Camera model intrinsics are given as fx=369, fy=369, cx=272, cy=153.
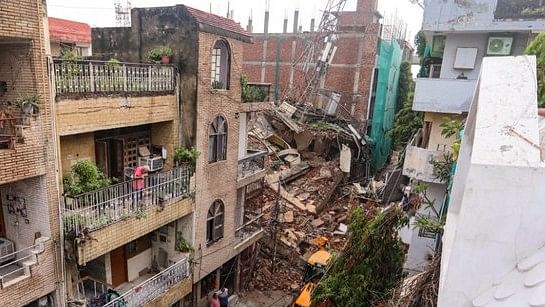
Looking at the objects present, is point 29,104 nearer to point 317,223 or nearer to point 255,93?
point 255,93

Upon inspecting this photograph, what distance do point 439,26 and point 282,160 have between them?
1361cm

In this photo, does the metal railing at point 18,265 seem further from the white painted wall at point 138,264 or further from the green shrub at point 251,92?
the green shrub at point 251,92

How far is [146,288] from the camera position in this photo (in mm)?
10844

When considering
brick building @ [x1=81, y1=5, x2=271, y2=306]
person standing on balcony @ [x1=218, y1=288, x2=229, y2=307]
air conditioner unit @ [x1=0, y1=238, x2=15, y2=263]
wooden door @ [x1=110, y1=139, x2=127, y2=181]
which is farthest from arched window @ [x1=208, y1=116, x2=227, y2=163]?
air conditioner unit @ [x1=0, y1=238, x2=15, y2=263]

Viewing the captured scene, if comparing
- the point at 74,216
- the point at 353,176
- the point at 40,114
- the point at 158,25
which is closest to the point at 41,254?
the point at 74,216

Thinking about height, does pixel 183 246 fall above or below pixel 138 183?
below

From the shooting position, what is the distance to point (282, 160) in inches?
968

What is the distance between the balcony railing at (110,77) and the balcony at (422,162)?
854 cm

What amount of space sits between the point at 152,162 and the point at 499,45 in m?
12.3

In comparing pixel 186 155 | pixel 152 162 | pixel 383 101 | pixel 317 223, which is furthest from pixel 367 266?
pixel 383 101

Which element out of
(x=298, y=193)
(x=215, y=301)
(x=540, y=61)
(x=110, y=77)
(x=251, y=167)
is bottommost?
(x=215, y=301)

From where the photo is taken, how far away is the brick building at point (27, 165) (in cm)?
A: 714

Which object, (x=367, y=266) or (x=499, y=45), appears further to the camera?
(x=499, y=45)

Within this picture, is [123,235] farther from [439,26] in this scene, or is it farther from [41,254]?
[439,26]
